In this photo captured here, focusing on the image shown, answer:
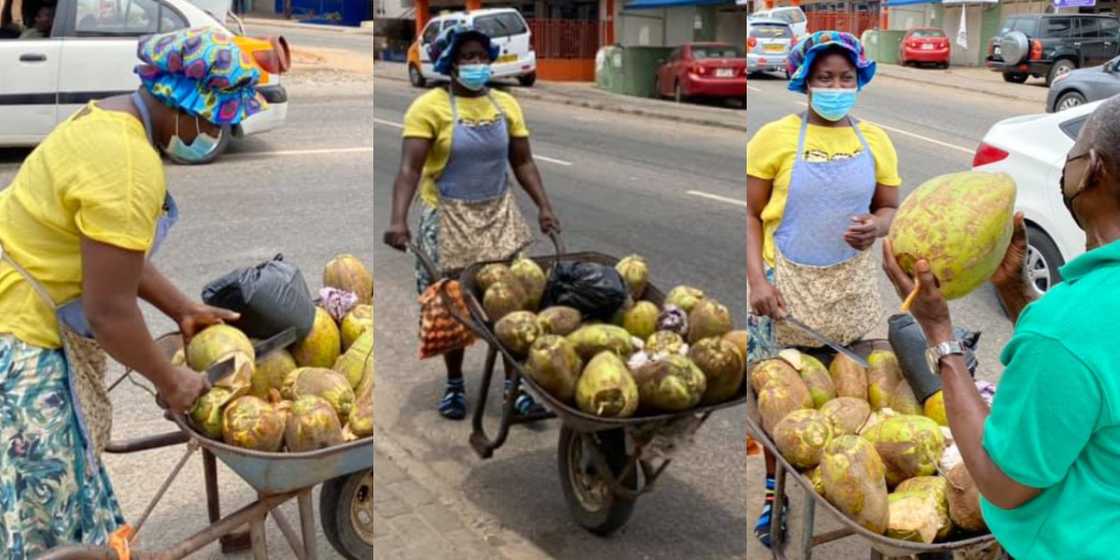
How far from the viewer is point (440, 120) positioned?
2.29 meters

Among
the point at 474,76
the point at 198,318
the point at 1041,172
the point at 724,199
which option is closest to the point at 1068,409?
the point at 724,199

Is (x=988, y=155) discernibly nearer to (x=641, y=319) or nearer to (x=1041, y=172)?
(x=1041, y=172)

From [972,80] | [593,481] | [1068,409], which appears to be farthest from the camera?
[972,80]

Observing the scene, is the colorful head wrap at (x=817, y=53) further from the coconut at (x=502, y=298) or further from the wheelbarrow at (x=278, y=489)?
the wheelbarrow at (x=278, y=489)

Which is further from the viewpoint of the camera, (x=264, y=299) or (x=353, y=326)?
(x=353, y=326)

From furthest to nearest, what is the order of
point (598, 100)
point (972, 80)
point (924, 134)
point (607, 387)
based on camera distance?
point (972, 80), point (924, 134), point (607, 387), point (598, 100)

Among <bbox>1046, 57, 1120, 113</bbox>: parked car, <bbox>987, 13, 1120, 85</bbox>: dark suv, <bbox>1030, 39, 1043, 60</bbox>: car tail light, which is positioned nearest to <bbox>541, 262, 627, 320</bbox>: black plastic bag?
<bbox>1046, 57, 1120, 113</bbox>: parked car

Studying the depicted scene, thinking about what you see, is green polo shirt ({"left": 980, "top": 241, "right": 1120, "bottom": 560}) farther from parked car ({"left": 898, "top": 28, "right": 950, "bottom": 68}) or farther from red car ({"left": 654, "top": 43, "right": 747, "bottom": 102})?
parked car ({"left": 898, "top": 28, "right": 950, "bottom": 68})

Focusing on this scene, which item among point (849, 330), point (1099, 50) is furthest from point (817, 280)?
point (1099, 50)

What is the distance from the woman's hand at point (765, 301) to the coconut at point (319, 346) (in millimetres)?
1254

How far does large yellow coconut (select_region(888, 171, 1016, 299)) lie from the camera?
2.47m

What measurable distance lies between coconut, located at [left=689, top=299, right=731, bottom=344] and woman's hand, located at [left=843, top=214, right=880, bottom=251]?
120cm

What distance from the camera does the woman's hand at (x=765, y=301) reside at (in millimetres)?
3521

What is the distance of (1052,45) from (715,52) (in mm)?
9258
